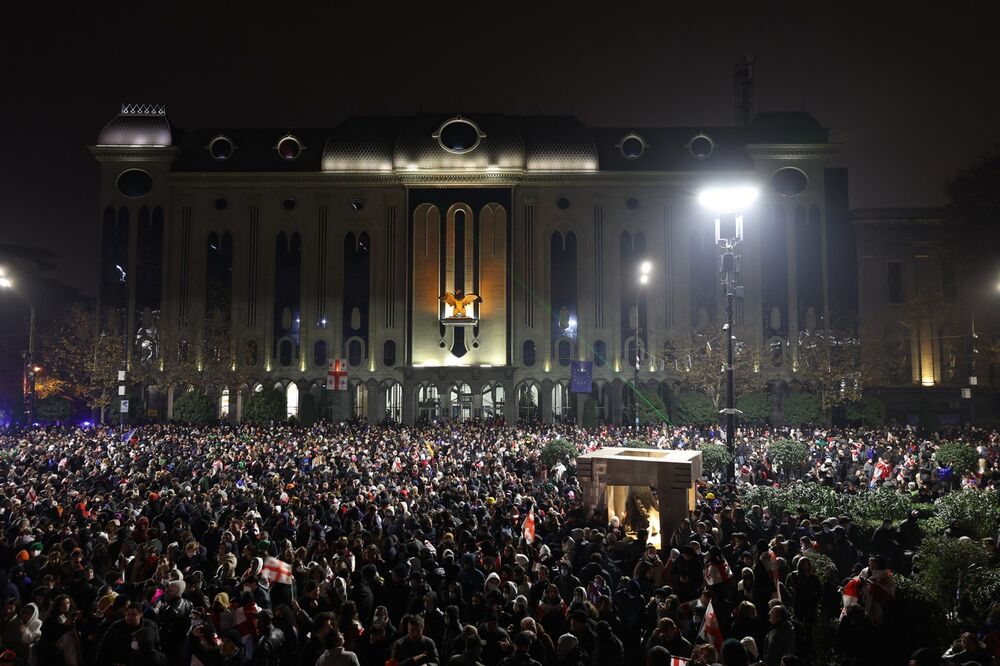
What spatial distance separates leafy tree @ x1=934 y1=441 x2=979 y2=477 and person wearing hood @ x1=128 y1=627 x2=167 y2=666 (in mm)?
23657

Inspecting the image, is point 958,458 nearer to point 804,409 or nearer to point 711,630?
point 711,630

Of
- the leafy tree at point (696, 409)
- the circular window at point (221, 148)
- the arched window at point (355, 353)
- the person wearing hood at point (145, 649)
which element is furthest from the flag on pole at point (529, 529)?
the circular window at point (221, 148)

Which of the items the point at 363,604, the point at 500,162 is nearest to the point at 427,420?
the point at 500,162

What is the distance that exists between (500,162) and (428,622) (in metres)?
48.2

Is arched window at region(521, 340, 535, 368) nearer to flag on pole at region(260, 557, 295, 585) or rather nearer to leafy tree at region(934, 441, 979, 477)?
leafy tree at region(934, 441, 979, 477)

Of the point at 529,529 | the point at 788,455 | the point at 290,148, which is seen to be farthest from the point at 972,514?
the point at 290,148

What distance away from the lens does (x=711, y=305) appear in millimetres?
53594

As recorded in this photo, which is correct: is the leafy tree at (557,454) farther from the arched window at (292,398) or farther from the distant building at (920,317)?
the distant building at (920,317)

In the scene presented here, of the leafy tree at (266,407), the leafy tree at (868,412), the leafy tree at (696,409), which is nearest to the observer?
the leafy tree at (868,412)

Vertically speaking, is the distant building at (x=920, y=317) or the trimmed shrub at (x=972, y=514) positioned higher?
the distant building at (x=920, y=317)

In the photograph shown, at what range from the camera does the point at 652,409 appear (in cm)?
5019

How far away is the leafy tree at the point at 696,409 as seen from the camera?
47.5 metres

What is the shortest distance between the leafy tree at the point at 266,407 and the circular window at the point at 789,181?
40.6m

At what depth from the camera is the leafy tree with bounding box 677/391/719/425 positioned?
1870 inches
